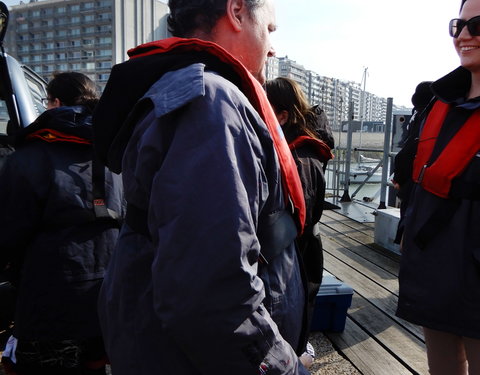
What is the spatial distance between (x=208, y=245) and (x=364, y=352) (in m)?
2.50

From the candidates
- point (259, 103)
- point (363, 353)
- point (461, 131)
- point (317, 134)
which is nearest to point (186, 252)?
point (259, 103)

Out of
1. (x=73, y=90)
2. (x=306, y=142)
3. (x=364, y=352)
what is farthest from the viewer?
(x=364, y=352)

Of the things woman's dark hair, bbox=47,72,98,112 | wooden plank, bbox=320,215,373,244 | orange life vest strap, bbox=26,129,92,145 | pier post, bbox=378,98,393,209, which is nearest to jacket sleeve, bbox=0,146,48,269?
orange life vest strap, bbox=26,129,92,145

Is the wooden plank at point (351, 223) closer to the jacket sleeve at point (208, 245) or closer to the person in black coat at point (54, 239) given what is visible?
the person in black coat at point (54, 239)

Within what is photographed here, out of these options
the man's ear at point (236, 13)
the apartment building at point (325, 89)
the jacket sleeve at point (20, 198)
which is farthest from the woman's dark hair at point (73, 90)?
the apartment building at point (325, 89)

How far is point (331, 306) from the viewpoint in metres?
3.06

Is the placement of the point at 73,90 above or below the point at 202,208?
above

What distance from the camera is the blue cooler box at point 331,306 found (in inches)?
118

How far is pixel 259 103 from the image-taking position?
103 cm

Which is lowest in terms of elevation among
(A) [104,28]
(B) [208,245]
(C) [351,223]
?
(C) [351,223]

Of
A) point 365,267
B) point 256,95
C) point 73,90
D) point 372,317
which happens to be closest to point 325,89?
point 365,267

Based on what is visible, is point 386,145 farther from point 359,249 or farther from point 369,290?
point 369,290

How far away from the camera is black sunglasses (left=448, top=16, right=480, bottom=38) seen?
1.64 m

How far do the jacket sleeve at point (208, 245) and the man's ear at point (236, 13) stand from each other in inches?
13.5
